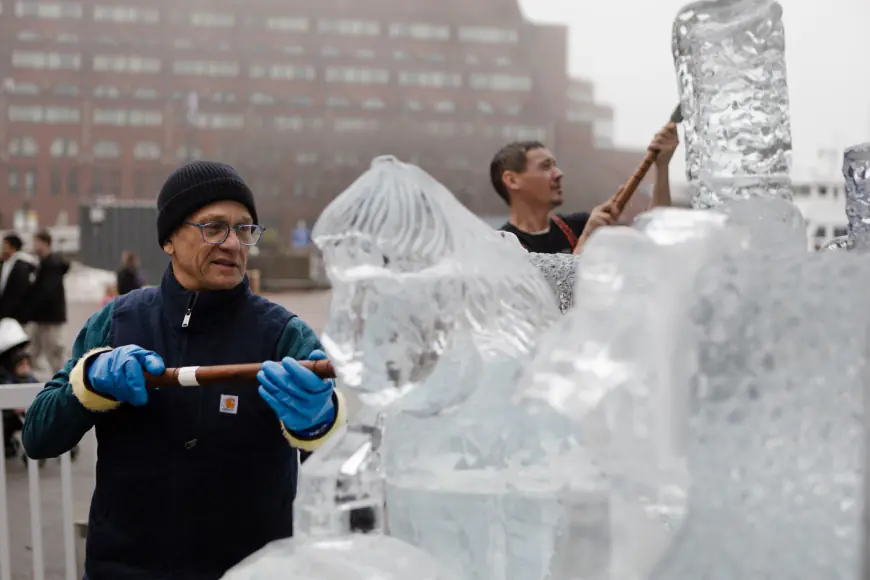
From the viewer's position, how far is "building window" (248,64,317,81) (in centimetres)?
3825

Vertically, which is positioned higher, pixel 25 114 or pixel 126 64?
pixel 126 64

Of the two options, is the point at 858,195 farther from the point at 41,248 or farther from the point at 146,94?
the point at 146,94

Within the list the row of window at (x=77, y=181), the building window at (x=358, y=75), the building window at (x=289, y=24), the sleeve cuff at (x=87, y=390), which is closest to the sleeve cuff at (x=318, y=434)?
the sleeve cuff at (x=87, y=390)

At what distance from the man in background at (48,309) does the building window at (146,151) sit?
31.4 m

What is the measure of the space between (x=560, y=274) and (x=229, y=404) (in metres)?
0.62

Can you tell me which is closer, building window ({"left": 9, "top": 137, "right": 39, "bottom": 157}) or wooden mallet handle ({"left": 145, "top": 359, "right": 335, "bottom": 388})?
wooden mallet handle ({"left": 145, "top": 359, "right": 335, "bottom": 388})

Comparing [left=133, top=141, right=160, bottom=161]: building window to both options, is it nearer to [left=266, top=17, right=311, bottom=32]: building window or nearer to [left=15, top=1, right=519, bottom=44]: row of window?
[left=15, top=1, right=519, bottom=44]: row of window

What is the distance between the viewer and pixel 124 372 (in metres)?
1.16

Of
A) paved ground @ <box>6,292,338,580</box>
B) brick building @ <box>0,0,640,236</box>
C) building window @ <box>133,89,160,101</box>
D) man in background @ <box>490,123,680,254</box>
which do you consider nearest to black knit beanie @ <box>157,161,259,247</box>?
man in background @ <box>490,123,680,254</box>

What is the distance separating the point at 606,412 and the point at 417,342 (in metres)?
0.15

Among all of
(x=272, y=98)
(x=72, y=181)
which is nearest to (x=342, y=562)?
(x=72, y=181)

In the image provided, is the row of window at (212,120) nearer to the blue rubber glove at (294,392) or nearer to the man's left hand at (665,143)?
the man's left hand at (665,143)

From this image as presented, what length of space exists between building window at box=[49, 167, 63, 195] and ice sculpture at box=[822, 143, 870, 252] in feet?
124

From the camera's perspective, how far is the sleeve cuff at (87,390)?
1.24m
